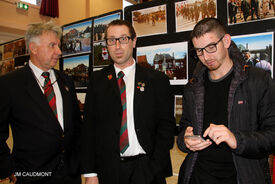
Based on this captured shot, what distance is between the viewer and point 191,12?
6.82 feet

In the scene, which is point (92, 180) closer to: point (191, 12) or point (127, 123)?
point (127, 123)

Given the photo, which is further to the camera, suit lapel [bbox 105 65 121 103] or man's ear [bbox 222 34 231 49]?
suit lapel [bbox 105 65 121 103]

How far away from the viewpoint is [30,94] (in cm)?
185

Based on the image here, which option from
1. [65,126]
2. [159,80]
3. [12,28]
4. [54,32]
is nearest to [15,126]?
[65,126]

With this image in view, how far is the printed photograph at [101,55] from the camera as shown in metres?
2.77

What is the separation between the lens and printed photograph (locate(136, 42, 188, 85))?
216 cm

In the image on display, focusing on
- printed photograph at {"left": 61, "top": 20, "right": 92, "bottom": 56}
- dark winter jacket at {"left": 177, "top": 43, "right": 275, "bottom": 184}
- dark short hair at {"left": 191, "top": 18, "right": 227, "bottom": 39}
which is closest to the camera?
dark winter jacket at {"left": 177, "top": 43, "right": 275, "bottom": 184}

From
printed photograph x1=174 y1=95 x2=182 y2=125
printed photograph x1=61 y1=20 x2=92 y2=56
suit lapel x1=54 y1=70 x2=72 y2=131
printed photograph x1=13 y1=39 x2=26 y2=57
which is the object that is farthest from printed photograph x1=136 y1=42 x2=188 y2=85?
printed photograph x1=13 y1=39 x2=26 y2=57

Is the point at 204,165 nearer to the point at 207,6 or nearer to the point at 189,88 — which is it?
the point at 189,88

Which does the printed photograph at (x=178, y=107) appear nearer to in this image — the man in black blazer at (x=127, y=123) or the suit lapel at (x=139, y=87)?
the man in black blazer at (x=127, y=123)

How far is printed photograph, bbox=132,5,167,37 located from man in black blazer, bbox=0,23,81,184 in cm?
94

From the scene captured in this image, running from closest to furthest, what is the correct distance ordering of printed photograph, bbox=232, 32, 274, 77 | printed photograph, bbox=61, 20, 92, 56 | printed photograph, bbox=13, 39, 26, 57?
printed photograph, bbox=232, 32, 274, 77, printed photograph, bbox=61, 20, 92, 56, printed photograph, bbox=13, 39, 26, 57

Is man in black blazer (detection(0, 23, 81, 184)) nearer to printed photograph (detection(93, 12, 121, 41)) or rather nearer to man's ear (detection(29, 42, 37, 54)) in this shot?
man's ear (detection(29, 42, 37, 54))

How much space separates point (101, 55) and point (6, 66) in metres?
2.96
